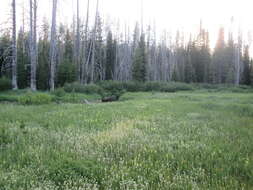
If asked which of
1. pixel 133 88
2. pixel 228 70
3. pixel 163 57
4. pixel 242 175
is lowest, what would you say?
pixel 242 175

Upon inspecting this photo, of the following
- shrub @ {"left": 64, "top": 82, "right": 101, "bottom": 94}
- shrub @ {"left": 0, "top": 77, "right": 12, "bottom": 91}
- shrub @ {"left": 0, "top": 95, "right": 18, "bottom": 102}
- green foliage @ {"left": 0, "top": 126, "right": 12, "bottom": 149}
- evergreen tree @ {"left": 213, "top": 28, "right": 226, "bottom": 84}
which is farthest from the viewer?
evergreen tree @ {"left": 213, "top": 28, "right": 226, "bottom": 84}

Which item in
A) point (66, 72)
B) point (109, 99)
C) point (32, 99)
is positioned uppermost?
point (66, 72)

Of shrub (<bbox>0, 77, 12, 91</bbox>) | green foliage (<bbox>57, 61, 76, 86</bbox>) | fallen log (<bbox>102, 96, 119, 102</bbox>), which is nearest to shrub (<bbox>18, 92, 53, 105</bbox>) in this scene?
fallen log (<bbox>102, 96, 119, 102</bbox>)

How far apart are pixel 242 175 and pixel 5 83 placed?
22939mm

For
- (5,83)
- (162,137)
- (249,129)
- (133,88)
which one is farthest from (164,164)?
(133,88)

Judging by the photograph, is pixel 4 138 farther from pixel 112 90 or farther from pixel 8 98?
pixel 112 90

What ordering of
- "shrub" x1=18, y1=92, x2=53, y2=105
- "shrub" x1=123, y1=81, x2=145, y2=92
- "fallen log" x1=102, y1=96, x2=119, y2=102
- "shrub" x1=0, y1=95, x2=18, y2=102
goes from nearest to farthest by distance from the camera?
"shrub" x1=18, y1=92, x2=53, y2=105 < "shrub" x1=0, y1=95, x2=18, y2=102 < "fallen log" x1=102, y1=96, x2=119, y2=102 < "shrub" x1=123, y1=81, x2=145, y2=92

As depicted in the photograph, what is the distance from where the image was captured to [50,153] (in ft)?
15.7

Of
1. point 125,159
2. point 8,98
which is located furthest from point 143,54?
point 125,159

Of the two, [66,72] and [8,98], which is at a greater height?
[66,72]

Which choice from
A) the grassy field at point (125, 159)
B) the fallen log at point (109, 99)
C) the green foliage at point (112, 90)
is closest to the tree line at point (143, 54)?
the green foliage at point (112, 90)

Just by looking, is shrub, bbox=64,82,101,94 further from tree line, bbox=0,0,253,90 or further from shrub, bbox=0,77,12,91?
tree line, bbox=0,0,253,90

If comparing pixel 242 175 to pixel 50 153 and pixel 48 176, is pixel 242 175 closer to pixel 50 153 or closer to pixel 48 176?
pixel 48 176

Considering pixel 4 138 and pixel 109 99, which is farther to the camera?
pixel 109 99
